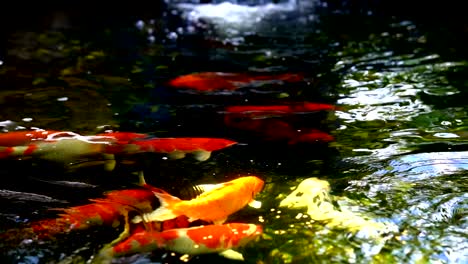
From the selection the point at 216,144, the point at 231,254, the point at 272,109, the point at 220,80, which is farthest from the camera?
the point at 220,80

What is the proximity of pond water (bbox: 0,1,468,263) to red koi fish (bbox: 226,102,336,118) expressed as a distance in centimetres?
8

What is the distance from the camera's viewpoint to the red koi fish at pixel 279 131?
3184 mm

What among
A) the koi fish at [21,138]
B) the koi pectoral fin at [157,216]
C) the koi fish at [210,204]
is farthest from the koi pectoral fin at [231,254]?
the koi fish at [21,138]

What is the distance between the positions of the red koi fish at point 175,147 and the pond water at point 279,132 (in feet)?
0.16

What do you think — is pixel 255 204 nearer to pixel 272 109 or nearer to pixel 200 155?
pixel 200 155

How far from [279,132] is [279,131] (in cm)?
2

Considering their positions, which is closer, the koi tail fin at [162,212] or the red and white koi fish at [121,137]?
the koi tail fin at [162,212]

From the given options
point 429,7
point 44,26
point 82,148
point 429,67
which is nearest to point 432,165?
point 82,148

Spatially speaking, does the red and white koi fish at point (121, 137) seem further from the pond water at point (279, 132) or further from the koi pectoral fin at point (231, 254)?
the koi pectoral fin at point (231, 254)

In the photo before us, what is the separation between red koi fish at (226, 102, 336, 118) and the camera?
369 cm

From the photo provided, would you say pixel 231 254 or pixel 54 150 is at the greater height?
pixel 54 150

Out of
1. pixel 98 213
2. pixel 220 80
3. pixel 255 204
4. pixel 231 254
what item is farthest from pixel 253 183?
pixel 220 80

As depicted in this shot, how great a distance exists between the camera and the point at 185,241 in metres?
1.94

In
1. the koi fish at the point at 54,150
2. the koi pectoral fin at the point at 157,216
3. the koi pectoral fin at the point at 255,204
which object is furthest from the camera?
the koi fish at the point at 54,150
